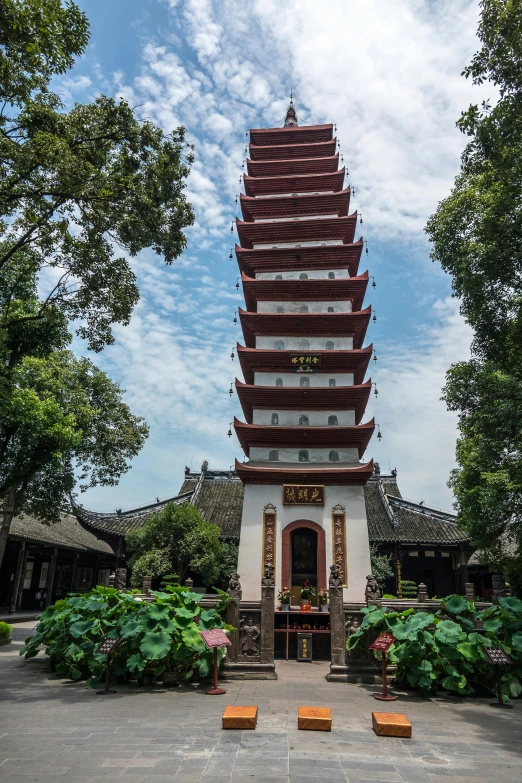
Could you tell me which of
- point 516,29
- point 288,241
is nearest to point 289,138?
point 288,241

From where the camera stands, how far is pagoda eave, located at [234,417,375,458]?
19812mm

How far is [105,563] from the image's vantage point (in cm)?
3200

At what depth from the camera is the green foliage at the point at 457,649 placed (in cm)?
929

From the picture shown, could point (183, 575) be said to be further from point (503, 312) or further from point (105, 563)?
point (503, 312)

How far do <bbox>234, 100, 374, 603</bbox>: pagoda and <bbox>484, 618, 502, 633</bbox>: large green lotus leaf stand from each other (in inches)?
316

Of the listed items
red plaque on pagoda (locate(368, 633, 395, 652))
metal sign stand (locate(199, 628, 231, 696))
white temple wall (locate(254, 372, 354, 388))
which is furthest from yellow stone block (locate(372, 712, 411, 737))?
white temple wall (locate(254, 372, 354, 388))

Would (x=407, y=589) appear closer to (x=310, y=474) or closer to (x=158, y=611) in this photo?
(x=310, y=474)

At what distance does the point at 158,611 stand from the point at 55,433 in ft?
21.5

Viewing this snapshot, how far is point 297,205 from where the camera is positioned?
2495cm

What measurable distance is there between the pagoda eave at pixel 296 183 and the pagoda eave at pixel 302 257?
4.27m

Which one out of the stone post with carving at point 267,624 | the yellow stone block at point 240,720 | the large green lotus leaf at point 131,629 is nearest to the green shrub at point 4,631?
the large green lotus leaf at point 131,629

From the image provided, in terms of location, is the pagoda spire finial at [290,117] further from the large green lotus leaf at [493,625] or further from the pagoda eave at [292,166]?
the large green lotus leaf at [493,625]

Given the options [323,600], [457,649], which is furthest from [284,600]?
Result: [457,649]

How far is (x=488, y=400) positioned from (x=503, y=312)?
2.02 meters
